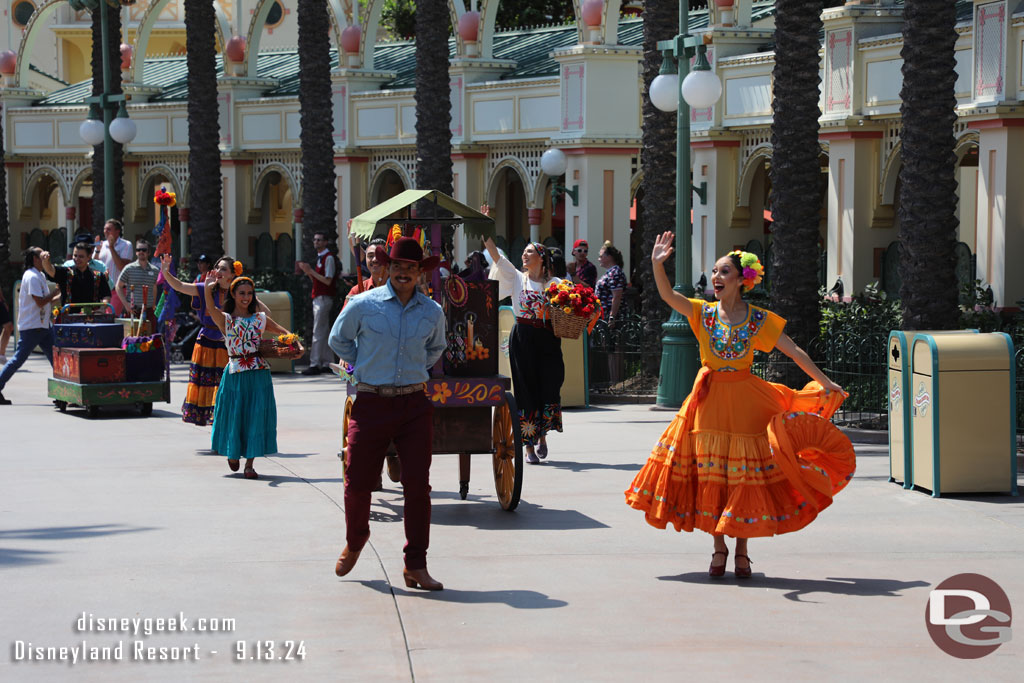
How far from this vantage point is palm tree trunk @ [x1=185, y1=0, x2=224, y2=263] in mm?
26266

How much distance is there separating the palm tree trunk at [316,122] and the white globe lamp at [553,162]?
3407 millimetres

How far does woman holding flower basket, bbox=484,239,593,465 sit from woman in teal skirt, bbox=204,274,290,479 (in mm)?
1976

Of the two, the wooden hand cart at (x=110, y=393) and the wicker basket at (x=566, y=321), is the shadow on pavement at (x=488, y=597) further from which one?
the wooden hand cart at (x=110, y=393)

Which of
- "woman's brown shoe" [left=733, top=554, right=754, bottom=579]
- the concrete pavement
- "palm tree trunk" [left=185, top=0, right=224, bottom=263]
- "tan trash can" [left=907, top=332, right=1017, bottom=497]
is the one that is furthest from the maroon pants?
"palm tree trunk" [left=185, top=0, right=224, bottom=263]

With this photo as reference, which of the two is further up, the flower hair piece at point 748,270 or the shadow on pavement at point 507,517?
the flower hair piece at point 748,270

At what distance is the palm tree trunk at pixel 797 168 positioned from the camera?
16156 mm

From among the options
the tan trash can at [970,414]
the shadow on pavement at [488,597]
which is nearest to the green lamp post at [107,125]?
the tan trash can at [970,414]

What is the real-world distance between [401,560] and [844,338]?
7224 millimetres

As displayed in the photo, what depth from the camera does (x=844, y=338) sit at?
14.8 m

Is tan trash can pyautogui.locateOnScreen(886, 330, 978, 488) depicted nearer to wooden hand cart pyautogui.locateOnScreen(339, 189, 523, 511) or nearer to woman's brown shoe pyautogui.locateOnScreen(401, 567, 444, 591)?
wooden hand cart pyautogui.locateOnScreen(339, 189, 523, 511)

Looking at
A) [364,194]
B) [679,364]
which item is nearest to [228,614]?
[679,364]

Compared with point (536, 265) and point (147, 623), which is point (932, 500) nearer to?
point (536, 265)

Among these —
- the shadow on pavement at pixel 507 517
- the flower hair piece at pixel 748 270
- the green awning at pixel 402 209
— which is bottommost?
the shadow on pavement at pixel 507 517

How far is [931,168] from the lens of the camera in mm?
13836
